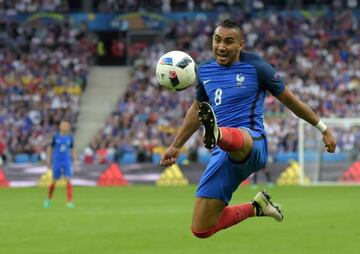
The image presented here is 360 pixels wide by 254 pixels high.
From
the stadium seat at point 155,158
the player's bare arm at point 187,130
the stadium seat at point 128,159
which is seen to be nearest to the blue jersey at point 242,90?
the player's bare arm at point 187,130

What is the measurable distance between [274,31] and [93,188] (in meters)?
16.8

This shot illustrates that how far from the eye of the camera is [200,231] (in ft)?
33.2

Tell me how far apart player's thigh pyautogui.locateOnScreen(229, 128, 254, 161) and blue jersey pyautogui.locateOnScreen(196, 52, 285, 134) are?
0.90 feet

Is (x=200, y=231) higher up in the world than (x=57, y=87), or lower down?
higher up

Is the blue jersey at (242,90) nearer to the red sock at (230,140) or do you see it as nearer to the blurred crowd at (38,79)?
the red sock at (230,140)

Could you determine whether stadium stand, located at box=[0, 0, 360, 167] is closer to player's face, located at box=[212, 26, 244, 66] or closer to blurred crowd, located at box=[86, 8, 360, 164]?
blurred crowd, located at box=[86, 8, 360, 164]

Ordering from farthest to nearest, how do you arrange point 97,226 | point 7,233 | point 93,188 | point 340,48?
1. point 340,48
2. point 93,188
3. point 97,226
4. point 7,233

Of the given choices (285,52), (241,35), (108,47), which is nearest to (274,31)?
(285,52)

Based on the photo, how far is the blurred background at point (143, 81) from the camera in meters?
32.0

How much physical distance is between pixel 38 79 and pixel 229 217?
3395 cm

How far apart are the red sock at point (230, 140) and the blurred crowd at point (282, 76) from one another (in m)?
23.9

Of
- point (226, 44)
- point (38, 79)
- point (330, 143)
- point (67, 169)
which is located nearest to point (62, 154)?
point (67, 169)

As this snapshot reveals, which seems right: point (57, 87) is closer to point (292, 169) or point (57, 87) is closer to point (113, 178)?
point (113, 178)

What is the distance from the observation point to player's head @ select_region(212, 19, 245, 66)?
9.93 metres
